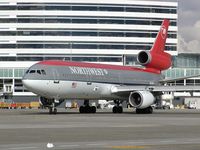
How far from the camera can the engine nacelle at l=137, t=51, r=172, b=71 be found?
61.8 metres

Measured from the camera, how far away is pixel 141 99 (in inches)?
2117

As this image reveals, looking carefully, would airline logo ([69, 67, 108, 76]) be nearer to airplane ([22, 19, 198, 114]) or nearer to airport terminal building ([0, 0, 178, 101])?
airplane ([22, 19, 198, 114])

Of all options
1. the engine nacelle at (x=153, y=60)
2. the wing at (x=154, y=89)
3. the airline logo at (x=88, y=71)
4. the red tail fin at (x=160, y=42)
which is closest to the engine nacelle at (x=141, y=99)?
the wing at (x=154, y=89)

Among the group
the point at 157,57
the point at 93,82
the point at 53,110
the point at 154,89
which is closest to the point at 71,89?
the point at 53,110

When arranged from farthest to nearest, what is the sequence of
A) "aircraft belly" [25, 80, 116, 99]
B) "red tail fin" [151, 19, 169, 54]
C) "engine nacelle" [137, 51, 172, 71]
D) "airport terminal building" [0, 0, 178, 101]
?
"airport terminal building" [0, 0, 178, 101]
"red tail fin" [151, 19, 169, 54]
"engine nacelle" [137, 51, 172, 71]
"aircraft belly" [25, 80, 116, 99]

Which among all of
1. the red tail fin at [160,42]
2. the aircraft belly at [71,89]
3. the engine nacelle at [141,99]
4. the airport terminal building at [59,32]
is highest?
the airport terminal building at [59,32]

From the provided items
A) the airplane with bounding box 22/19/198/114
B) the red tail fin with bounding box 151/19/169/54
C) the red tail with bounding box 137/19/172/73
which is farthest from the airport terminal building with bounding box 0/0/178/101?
the airplane with bounding box 22/19/198/114

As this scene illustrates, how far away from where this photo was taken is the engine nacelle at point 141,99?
53656 millimetres

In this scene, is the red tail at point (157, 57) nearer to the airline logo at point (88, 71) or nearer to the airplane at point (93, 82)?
the airplane at point (93, 82)

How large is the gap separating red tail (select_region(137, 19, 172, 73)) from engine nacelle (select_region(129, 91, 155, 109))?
741 centimetres

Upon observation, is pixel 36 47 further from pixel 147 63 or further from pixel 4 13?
pixel 147 63

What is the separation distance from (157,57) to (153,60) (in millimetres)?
783

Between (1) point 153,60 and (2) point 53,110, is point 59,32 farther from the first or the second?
(2) point 53,110

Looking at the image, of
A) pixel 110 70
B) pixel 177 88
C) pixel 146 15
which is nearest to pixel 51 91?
pixel 110 70
